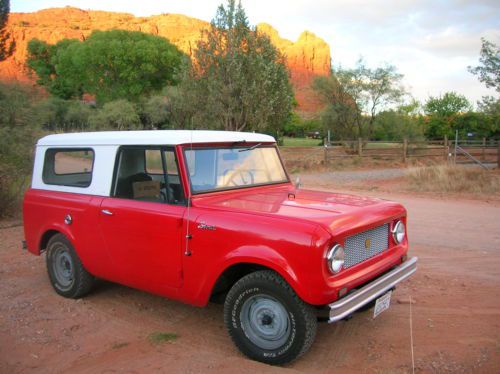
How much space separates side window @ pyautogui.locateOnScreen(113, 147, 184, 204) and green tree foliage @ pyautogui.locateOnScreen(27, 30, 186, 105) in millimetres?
60360

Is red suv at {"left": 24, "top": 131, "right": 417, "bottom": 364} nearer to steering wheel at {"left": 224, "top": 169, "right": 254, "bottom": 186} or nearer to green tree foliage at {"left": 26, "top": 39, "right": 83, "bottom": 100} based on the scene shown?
steering wheel at {"left": 224, "top": 169, "right": 254, "bottom": 186}

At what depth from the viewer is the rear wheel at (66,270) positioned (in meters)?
5.04

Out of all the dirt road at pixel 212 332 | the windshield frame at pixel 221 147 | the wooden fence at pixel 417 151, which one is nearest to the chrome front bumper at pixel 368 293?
the dirt road at pixel 212 332

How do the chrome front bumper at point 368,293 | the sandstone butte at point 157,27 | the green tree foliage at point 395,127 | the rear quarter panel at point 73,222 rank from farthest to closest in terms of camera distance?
the sandstone butte at point 157,27, the green tree foliage at point 395,127, the rear quarter panel at point 73,222, the chrome front bumper at point 368,293

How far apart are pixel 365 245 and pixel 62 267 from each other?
3.56m

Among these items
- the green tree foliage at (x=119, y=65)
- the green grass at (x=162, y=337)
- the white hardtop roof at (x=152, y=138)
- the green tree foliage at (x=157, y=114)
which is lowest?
the green grass at (x=162, y=337)

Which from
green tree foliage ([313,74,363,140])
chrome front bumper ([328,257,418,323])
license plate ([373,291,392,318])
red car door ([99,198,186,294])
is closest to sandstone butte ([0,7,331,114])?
green tree foliage ([313,74,363,140])

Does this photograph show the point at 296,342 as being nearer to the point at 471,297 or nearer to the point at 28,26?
the point at 471,297

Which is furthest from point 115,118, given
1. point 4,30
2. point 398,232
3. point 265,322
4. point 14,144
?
point 265,322

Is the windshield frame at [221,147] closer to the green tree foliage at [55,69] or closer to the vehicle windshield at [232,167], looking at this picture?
the vehicle windshield at [232,167]

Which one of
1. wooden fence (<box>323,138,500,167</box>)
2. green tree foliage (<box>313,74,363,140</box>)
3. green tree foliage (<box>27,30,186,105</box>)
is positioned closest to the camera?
wooden fence (<box>323,138,500,167</box>)

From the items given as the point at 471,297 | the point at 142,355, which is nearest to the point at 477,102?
the point at 471,297

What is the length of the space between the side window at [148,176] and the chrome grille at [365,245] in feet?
4.94

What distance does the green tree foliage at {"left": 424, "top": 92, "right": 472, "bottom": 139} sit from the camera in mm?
44556
